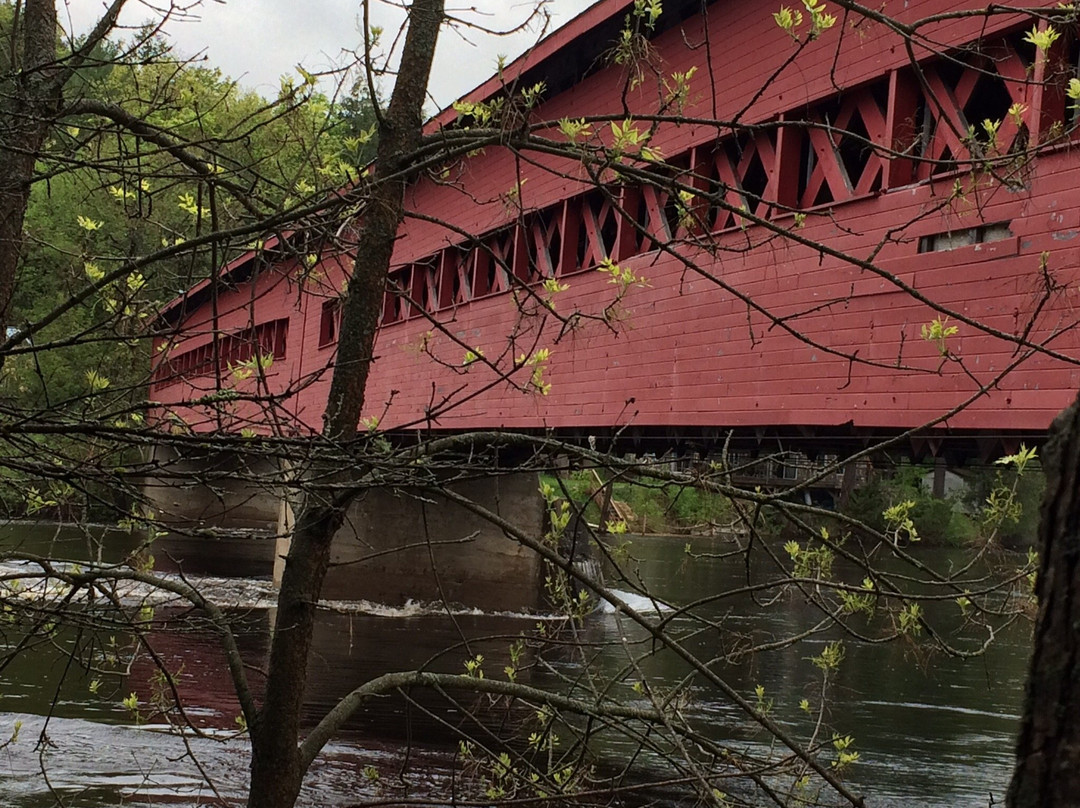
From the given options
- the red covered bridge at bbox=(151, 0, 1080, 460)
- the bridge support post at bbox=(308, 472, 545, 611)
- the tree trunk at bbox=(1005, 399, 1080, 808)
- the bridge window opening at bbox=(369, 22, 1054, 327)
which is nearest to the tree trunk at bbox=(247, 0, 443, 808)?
the red covered bridge at bbox=(151, 0, 1080, 460)

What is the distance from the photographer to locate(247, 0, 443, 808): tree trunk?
336 centimetres

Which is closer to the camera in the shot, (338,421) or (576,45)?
(338,421)

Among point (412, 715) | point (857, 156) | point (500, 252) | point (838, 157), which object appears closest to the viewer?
point (838, 157)

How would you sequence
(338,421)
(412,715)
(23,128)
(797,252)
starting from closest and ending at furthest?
(23,128)
(338,421)
(797,252)
(412,715)

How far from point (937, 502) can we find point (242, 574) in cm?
2036

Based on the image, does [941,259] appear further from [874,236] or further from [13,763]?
[13,763]

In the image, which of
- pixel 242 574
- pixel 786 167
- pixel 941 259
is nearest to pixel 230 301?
pixel 242 574

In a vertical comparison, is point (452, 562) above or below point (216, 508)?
below

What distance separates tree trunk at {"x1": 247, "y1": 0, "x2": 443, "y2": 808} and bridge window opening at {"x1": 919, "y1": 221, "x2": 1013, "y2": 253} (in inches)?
159

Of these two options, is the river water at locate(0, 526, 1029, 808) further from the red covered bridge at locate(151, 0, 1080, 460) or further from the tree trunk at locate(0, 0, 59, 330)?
the tree trunk at locate(0, 0, 59, 330)

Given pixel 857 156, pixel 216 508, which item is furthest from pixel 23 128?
pixel 216 508

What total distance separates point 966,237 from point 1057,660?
20.6 feet

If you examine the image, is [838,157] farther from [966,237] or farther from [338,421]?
[338,421]

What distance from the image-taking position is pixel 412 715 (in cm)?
1211
